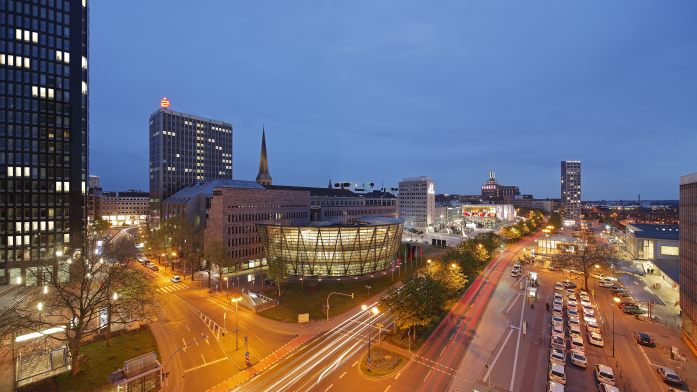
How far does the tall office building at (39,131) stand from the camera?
64938mm

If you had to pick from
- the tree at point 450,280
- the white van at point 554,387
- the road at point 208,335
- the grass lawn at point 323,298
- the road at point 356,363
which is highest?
the tree at point 450,280

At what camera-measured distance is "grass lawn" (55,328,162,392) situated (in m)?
29.2

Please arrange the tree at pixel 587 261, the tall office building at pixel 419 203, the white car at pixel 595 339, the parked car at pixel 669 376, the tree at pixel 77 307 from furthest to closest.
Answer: the tall office building at pixel 419 203 → the tree at pixel 587 261 → the white car at pixel 595 339 → the tree at pixel 77 307 → the parked car at pixel 669 376

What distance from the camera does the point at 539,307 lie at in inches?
1959

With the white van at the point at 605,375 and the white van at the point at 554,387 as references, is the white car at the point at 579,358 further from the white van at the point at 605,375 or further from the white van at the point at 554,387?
the white van at the point at 554,387

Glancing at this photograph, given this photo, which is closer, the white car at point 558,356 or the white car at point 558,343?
the white car at point 558,356

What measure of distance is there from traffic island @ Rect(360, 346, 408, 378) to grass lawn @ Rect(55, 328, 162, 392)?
24707mm

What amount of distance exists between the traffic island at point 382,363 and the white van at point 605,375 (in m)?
19.5

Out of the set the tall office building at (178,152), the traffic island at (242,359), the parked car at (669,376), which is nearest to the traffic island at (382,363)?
the traffic island at (242,359)

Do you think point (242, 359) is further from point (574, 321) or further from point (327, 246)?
point (574, 321)

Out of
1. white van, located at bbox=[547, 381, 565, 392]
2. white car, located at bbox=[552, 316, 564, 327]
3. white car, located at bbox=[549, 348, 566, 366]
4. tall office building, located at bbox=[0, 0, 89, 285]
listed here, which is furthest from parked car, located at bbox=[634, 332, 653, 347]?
tall office building, located at bbox=[0, 0, 89, 285]

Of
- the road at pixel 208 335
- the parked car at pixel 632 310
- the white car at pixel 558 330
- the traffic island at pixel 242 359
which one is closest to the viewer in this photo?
the road at pixel 208 335

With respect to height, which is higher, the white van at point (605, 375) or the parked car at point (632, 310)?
the white van at point (605, 375)

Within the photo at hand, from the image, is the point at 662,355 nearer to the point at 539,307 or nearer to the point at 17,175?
the point at 539,307
